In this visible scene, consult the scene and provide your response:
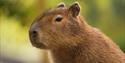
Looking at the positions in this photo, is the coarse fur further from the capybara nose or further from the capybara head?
the capybara nose

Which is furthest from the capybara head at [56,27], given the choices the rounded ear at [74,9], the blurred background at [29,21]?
the blurred background at [29,21]

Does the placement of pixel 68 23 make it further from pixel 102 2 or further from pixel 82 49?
pixel 102 2

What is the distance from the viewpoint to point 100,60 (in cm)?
678

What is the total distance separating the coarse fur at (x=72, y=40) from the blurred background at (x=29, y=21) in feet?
19.4

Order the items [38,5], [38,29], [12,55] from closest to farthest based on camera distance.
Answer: [38,29] → [38,5] → [12,55]

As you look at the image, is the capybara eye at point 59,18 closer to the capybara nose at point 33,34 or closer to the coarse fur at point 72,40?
the coarse fur at point 72,40

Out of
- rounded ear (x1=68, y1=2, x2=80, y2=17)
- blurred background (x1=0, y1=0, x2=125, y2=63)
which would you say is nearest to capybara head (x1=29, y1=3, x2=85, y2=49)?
rounded ear (x1=68, y1=2, x2=80, y2=17)

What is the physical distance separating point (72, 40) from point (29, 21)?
23.5 feet

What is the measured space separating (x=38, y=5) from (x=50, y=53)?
6.94 metres

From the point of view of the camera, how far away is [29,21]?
1389 cm

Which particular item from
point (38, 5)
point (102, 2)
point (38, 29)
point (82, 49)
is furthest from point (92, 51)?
point (102, 2)

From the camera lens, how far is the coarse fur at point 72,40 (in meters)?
6.56

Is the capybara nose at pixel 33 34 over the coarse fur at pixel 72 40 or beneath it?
beneath

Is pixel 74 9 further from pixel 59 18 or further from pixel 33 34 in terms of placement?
pixel 33 34
